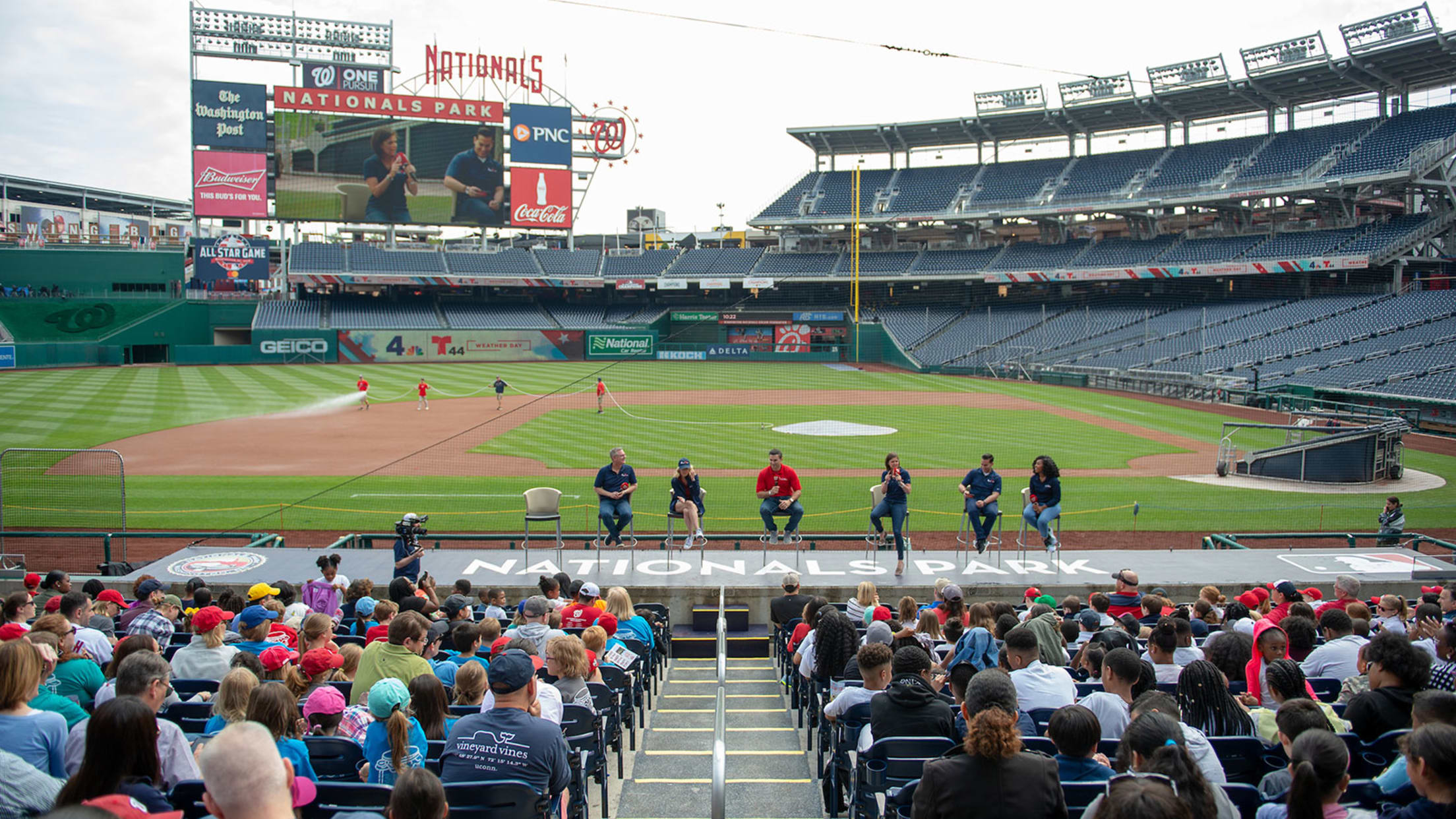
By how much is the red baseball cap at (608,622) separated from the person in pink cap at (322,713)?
9.12 ft

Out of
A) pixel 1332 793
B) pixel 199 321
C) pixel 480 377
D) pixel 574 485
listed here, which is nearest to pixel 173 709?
pixel 1332 793

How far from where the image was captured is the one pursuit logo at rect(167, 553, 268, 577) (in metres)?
13.4

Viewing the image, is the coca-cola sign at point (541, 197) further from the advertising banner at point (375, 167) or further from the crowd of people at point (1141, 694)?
the crowd of people at point (1141, 694)

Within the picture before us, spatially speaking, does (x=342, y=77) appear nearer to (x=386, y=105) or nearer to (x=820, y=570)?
(x=386, y=105)

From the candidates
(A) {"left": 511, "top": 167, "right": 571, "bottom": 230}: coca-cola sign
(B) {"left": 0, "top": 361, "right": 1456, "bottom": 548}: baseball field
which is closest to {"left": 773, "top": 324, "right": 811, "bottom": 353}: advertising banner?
(A) {"left": 511, "top": 167, "right": 571, "bottom": 230}: coca-cola sign

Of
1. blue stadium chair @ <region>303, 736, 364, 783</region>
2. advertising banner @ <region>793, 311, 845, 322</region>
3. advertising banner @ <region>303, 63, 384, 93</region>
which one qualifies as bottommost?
blue stadium chair @ <region>303, 736, 364, 783</region>

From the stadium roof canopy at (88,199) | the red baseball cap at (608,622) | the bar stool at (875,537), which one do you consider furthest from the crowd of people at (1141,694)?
the stadium roof canopy at (88,199)

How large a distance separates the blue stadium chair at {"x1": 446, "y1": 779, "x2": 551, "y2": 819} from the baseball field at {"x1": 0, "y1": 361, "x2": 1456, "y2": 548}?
11.7 m

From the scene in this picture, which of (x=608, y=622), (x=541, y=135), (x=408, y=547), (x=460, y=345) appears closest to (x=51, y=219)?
(x=460, y=345)

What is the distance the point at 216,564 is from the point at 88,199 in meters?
97.4

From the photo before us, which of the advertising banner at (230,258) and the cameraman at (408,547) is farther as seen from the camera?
the advertising banner at (230,258)

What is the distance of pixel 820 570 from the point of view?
13.4m

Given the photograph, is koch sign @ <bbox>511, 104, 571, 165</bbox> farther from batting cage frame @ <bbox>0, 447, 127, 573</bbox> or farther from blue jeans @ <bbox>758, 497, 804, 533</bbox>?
blue jeans @ <bbox>758, 497, 804, 533</bbox>

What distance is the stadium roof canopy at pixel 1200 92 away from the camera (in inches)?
1868
